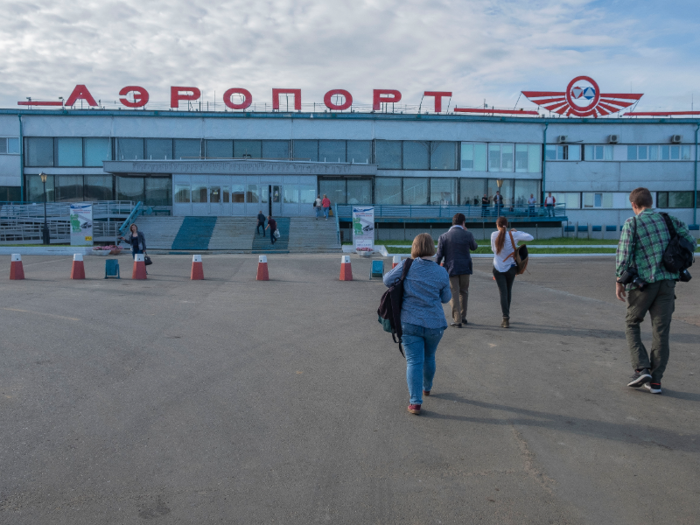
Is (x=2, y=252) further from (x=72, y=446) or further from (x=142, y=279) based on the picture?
(x=72, y=446)

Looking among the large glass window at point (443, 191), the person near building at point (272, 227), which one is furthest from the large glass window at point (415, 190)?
the person near building at point (272, 227)

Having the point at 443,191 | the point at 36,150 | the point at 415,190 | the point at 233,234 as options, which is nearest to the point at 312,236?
the point at 233,234

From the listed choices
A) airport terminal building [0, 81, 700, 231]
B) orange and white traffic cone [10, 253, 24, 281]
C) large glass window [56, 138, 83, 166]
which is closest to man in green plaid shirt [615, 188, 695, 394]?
orange and white traffic cone [10, 253, 24, 281]

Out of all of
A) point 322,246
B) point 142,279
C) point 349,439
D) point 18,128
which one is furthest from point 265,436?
point 18,128

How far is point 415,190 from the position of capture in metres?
42.1

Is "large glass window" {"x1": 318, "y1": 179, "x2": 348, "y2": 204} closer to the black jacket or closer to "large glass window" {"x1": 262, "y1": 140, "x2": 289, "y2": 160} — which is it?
"large glass window" {"x1": 262, "y1": 140, "x2": 289, "y2": 160}

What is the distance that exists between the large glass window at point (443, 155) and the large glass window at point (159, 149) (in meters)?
18.8

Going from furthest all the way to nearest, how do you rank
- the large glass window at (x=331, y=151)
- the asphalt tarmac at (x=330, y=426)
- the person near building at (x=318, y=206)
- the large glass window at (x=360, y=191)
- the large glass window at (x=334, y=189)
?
the large glass window at (x=360, y=191), the large glass window at (x=331, y=151), the large glass window at (x=334, y=189), the person near building at (x=318, y=206), the asphalt tarmac at (x=330, y=426)

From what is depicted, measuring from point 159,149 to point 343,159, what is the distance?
13.1m

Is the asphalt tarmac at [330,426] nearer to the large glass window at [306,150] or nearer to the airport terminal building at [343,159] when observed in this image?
the airport terminal building at [343,159]

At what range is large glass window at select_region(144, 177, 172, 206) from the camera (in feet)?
133

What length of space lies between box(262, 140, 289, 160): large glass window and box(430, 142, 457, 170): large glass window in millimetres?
10602

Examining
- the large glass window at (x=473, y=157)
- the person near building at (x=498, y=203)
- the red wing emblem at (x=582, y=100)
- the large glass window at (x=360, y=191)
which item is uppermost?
the red wing emblem at (x=582, y=100)

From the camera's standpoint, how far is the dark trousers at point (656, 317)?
5.70m
